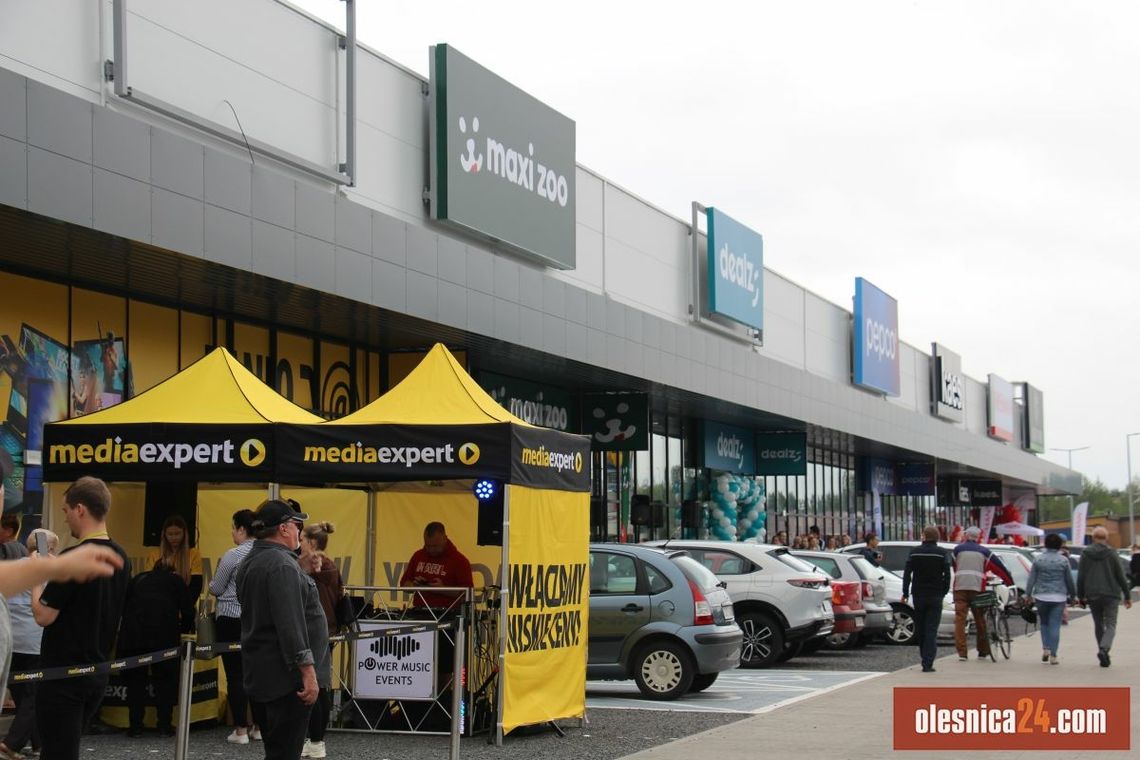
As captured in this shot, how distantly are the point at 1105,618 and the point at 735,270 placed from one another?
14000 millimetres

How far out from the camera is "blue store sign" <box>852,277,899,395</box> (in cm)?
4156

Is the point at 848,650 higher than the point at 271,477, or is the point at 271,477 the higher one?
the point at 271,477

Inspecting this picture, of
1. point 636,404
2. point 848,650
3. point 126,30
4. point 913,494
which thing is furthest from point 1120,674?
point 913,494

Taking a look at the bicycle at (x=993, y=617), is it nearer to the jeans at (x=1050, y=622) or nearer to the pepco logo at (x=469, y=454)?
the jeans at (x=1050, y=622)

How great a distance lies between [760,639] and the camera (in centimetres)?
1973

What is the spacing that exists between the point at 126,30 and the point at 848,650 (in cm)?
1423

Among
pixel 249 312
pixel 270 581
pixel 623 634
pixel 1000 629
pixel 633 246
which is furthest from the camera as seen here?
pixel 633 246

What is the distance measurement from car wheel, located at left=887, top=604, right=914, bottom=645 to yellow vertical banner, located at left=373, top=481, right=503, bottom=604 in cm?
1087

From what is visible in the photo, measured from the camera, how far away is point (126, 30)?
1457 centimetres

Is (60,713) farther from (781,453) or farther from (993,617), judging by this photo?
(781,453)

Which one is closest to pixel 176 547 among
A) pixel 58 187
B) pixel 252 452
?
pixel 252 452

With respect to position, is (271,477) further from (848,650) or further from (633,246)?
(633,246)

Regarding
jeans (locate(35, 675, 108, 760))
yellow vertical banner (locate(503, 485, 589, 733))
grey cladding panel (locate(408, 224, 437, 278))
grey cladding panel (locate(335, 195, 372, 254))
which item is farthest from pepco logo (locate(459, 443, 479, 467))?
grey cladding panel (locate(408, 224, 437, 278))

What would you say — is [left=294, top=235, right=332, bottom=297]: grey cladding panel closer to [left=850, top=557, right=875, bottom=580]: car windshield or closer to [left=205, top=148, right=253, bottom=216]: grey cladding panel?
[left=205, top=148, right=253, bottom=216]: grey cladding panel
